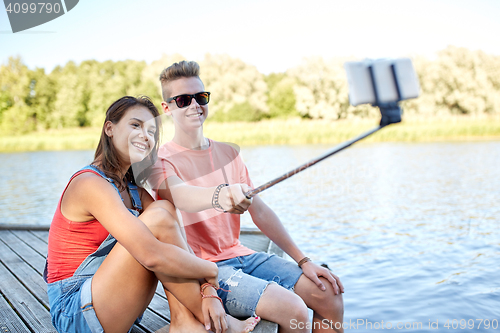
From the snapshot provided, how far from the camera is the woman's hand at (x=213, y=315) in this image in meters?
1.61

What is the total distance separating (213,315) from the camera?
1.61 metres

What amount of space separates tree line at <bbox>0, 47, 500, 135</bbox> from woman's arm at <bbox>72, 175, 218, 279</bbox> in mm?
21852

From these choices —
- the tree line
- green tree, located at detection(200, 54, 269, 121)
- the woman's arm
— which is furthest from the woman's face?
green tree, located at detection(200, 54, 269, 121)

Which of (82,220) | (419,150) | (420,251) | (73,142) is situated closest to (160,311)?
(82,220)

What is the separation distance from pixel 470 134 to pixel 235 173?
68.6ft

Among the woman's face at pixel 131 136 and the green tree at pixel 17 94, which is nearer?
the woman's face at pixel 131 136

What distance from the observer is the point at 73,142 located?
23.8m

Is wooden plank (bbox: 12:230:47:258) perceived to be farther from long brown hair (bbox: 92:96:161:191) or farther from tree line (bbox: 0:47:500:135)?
tree line (bbox: 0:47:500:135)

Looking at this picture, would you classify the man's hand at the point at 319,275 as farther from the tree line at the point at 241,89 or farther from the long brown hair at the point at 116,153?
the tree line at the point at 241,89

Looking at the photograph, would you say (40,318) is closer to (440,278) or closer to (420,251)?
(440,278)

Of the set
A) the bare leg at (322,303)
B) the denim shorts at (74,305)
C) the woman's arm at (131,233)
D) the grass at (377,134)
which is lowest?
the grass at (377,134)

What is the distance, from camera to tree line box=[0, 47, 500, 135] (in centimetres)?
2561

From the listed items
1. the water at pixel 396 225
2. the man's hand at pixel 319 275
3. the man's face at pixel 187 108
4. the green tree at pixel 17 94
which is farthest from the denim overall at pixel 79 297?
the green tree at pixel 17 94

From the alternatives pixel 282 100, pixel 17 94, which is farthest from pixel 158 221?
pixel 17 94
